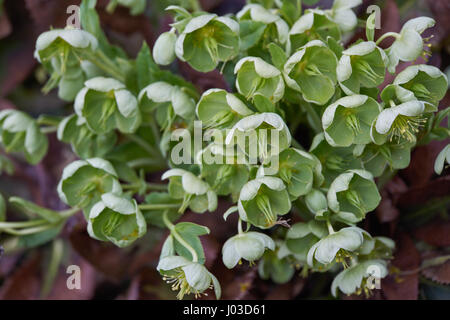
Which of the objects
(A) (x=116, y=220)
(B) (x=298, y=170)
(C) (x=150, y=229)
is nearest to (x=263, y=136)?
(B) (x=298, y=170)

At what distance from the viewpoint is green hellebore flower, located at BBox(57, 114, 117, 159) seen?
0.57 m

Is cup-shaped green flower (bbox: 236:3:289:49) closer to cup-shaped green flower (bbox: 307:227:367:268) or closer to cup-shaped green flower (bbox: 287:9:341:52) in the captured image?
cup-shaped green flower (bbox: 287:9:341:52)

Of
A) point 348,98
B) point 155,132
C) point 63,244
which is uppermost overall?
point 348,98

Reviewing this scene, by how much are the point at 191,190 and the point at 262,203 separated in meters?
0.07

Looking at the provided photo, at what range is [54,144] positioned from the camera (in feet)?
2.54

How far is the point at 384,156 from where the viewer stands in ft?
1.66

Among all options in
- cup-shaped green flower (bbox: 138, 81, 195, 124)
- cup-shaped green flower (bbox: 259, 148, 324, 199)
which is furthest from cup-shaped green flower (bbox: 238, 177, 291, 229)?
cup-shaped green flower (bbox: 138, 81, 195, 124)

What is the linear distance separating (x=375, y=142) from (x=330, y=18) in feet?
0.48

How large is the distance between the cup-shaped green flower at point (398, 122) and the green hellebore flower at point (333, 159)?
40 millimetres

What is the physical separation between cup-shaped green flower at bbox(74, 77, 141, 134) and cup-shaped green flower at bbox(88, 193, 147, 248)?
87 mm

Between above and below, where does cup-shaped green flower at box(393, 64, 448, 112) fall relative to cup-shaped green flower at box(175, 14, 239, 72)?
below
